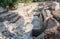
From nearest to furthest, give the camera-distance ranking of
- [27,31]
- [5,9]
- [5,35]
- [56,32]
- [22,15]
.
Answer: [56,32] < [5,35] < [27,31] < [22,15] < [5,9]

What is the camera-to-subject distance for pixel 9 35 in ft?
17.8

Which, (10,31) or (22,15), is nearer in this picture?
(10,31)

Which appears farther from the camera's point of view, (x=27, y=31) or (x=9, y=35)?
(x=27, y=31)

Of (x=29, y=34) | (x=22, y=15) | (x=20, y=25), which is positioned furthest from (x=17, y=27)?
(x=22, y=15)

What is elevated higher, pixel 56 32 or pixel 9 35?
pixel 56 32

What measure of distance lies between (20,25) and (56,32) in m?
2.53

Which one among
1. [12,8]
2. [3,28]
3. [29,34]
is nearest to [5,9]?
[12,8]

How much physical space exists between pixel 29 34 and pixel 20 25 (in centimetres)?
98

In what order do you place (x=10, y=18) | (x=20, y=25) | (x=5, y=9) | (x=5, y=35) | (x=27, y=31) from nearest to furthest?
(x=5, y=35) < (x=27, y=31) < (x=20, y=25) < (x=10, y=18) < (x=5, y=9)

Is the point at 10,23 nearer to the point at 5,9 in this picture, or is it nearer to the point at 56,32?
the point at 5,9

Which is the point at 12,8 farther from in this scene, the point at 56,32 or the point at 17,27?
the point at 56,32

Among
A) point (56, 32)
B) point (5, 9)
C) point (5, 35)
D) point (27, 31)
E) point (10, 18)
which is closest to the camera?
point (56, 32)

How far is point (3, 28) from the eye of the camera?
19.6ft

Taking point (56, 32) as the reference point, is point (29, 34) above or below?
below
